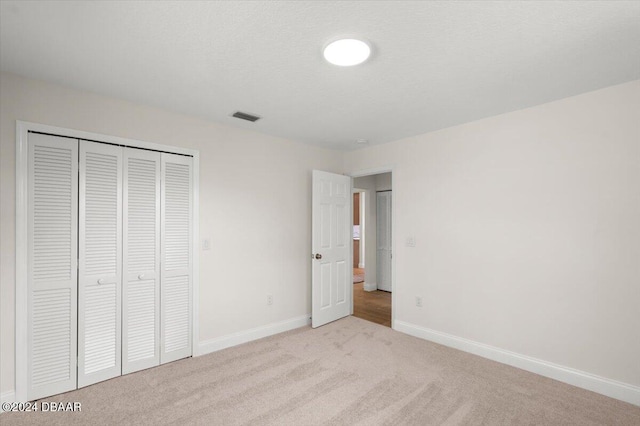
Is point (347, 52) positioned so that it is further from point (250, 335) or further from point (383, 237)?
point (383, 237)

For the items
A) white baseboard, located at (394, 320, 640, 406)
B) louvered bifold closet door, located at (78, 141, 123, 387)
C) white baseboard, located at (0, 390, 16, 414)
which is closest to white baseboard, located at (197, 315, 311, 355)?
louvered bifold closet door, located at (78, 141, 123, 387)

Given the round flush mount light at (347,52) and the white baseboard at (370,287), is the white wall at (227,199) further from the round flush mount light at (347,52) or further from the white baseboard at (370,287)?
the white baseboard at (370,287)

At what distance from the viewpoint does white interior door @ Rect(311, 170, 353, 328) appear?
13.5ft

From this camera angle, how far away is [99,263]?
2678 mm

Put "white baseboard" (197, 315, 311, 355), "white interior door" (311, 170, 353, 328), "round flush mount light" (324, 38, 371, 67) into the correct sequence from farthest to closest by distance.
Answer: "white interior door" (311, 170, 353, 328), "white baseboard" (197, 315, 311, 355), "round flush mount light" (324, 38, 371, 67)

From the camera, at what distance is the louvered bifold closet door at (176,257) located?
9.96 feet

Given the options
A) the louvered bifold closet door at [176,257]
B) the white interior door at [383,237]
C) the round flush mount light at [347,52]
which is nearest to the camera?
the round flush mount light at [347,52]

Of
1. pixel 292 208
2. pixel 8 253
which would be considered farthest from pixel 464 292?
pixel 8 253

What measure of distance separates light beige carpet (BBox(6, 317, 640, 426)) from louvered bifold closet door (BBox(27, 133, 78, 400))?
0.84 ft

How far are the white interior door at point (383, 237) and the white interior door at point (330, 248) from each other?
1.74m

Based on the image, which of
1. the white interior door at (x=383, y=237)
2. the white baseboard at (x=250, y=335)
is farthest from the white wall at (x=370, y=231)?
the white baseboard at (x=250, y=335)

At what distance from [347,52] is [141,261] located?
256 cm

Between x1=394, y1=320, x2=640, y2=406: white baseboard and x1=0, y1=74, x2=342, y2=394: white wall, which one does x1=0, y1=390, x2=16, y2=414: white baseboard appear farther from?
x1=394, y1=320, x2=640, y2=406: white baseboard

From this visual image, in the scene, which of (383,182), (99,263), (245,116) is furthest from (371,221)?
(99,263)
